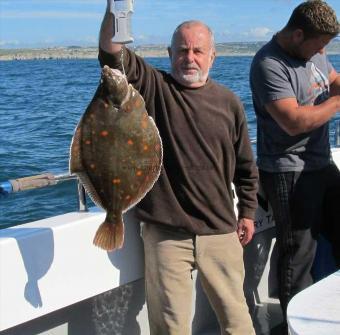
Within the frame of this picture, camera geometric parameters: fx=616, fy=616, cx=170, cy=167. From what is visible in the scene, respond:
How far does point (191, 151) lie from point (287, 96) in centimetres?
77

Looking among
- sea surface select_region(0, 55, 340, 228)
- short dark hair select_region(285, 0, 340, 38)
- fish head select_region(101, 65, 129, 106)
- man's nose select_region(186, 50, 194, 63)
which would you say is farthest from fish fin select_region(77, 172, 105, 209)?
short dark hair select_region(285, 0, 340, 38)

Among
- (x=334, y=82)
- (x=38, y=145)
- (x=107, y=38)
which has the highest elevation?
(x=107, y=38)

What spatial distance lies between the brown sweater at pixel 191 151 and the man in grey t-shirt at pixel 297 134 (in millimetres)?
459

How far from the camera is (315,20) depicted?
3502mm

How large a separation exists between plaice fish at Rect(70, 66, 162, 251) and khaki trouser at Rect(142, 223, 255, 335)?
0.50 meters

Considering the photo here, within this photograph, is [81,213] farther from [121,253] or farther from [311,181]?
[311,181]

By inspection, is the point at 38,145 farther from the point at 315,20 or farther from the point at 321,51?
the point at 315,20

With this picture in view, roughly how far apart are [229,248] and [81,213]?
79 cm

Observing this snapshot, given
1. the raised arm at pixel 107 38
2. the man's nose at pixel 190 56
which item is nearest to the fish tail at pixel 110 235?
the raised arm at pixel 107 38

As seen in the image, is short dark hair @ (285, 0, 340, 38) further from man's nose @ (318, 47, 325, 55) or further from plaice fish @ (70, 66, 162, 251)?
plaice fish @ (70, 66, 162, 251)

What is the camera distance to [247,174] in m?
3.30

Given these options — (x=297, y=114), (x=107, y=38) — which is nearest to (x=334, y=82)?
(x=297, y=114)

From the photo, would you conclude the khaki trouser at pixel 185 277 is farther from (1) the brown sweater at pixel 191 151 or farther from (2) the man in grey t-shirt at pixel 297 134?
(2) the man in grey t-shirt at pixel 297 134

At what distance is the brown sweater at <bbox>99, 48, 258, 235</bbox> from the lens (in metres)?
2.98
